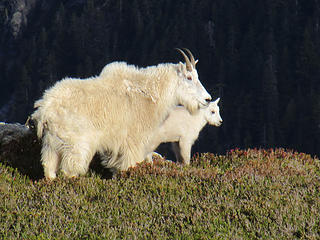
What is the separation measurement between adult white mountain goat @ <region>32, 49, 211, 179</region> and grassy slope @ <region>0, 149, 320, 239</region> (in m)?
0.41

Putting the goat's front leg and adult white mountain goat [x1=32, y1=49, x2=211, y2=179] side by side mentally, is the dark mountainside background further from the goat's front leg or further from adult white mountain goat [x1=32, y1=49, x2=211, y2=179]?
adult white mountain goat [x1=32, y1=49, x2=211, y2=179]

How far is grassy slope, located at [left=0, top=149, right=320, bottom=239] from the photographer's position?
15.2ft

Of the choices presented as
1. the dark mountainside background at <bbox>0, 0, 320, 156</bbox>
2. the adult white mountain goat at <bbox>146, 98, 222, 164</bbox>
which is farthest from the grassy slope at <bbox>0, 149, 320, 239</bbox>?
the dark mountainside background at <bbox>0, 0, 320, 156</bbox>

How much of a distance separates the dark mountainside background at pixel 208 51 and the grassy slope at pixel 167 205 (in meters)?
79.0

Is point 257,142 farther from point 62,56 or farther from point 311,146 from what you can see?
point 62,56

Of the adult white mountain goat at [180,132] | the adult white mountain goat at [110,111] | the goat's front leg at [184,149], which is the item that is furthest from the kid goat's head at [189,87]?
the goat's front leg at [184,149]

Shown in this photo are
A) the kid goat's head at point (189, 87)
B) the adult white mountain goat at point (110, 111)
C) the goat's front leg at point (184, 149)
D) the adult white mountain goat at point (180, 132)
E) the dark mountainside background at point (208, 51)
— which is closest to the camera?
the adult white mountain goat at point (110, 111)

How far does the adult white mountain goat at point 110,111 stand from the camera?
6.23 m

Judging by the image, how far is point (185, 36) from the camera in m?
115

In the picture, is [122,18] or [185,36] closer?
[185,36]

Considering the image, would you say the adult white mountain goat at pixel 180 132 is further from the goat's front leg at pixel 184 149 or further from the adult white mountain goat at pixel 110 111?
the adult white mountain goat at pixel 110 111

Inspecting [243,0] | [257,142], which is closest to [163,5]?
[243,0]

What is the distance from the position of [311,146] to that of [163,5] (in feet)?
205

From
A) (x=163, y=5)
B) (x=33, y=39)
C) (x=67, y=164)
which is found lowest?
(x=33, y=39)
